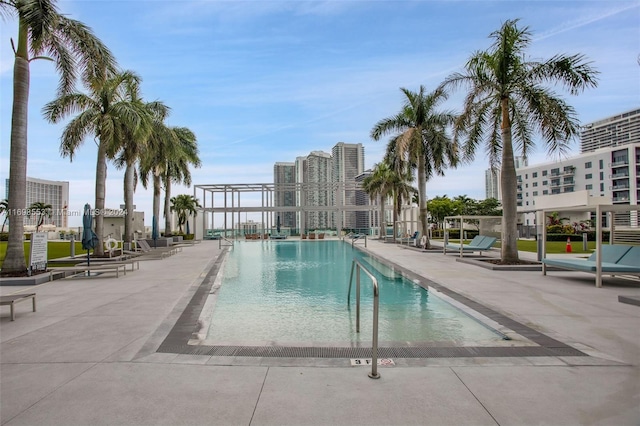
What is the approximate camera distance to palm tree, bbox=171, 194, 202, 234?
3306 centimetres

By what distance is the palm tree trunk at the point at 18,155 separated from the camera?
29.2 ft

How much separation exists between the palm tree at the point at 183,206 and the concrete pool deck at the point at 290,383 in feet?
95.4

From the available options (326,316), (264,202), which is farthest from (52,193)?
(326,316)

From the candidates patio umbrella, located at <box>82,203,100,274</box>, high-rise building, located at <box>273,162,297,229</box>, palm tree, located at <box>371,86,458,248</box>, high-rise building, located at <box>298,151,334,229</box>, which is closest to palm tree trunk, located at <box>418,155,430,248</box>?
palm tree, located at <box>371,86,458,248</box>

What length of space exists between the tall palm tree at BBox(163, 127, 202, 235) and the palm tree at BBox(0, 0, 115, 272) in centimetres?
1477

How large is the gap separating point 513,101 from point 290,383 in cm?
1179

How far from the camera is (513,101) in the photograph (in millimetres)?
11523

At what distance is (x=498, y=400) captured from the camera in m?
2.76

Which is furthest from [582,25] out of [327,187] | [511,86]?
[327,187]

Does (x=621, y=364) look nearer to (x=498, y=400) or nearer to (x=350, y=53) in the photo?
(x=498, y=400)

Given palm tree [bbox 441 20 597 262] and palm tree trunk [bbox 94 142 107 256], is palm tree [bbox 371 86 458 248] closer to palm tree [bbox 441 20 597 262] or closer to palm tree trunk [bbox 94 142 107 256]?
palm tree [bbox 441 20 597 262]

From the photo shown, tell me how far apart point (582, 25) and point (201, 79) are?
1360 cm

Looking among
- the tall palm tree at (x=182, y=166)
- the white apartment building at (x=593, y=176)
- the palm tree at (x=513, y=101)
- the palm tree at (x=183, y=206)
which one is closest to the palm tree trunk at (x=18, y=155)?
the palm tree at (x=513, y=101)

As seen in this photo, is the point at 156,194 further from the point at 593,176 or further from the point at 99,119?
the point at 593,176
